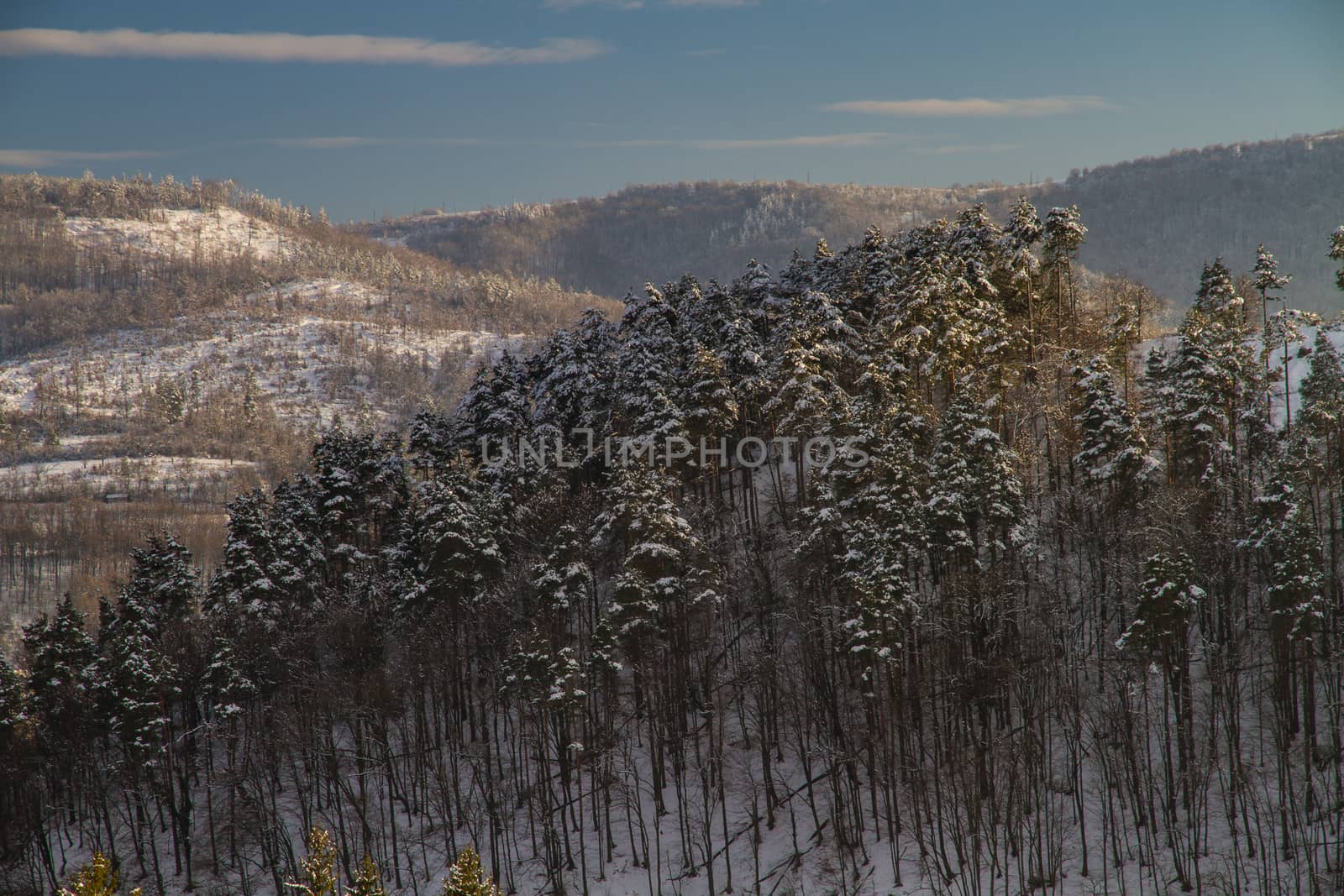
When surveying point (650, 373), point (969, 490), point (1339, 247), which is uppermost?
point (1339, 247)

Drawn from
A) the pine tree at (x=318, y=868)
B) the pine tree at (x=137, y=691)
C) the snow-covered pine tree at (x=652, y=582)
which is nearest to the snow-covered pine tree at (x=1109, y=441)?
the snow-covered pine tree at (x=652, y=582)

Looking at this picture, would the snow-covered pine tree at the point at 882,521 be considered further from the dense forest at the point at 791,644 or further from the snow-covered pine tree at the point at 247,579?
the snow-covered pine tree at the point at 247,579

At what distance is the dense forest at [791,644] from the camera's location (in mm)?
35594

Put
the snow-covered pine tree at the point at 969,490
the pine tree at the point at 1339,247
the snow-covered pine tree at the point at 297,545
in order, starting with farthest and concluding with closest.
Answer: the snow-covered pine tree at the point at 297,545, the pine tree at the point at 1339,247, the snow-covered pine tree at the point at 969,490

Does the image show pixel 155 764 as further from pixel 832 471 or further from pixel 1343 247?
pixel 1343 247

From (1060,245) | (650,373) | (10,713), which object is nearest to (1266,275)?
(1060,245)

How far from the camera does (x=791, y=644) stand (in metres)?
46.5

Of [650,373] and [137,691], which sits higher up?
[650,373]

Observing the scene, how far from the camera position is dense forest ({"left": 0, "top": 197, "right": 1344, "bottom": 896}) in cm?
3559

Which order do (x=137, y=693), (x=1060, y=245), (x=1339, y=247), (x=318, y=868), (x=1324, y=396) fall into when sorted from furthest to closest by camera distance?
(x=1060, y=245) < (x=1339, y=247) < (x=1324, y=396) < (x=137, y=693) < (x=318, y=868)

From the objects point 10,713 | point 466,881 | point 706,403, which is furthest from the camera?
point 706,403

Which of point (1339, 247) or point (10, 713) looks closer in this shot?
point (1339, 247)

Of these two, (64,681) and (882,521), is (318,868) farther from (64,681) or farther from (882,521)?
(64,681)

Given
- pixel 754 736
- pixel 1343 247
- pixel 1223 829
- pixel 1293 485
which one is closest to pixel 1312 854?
pixel 1223 829
